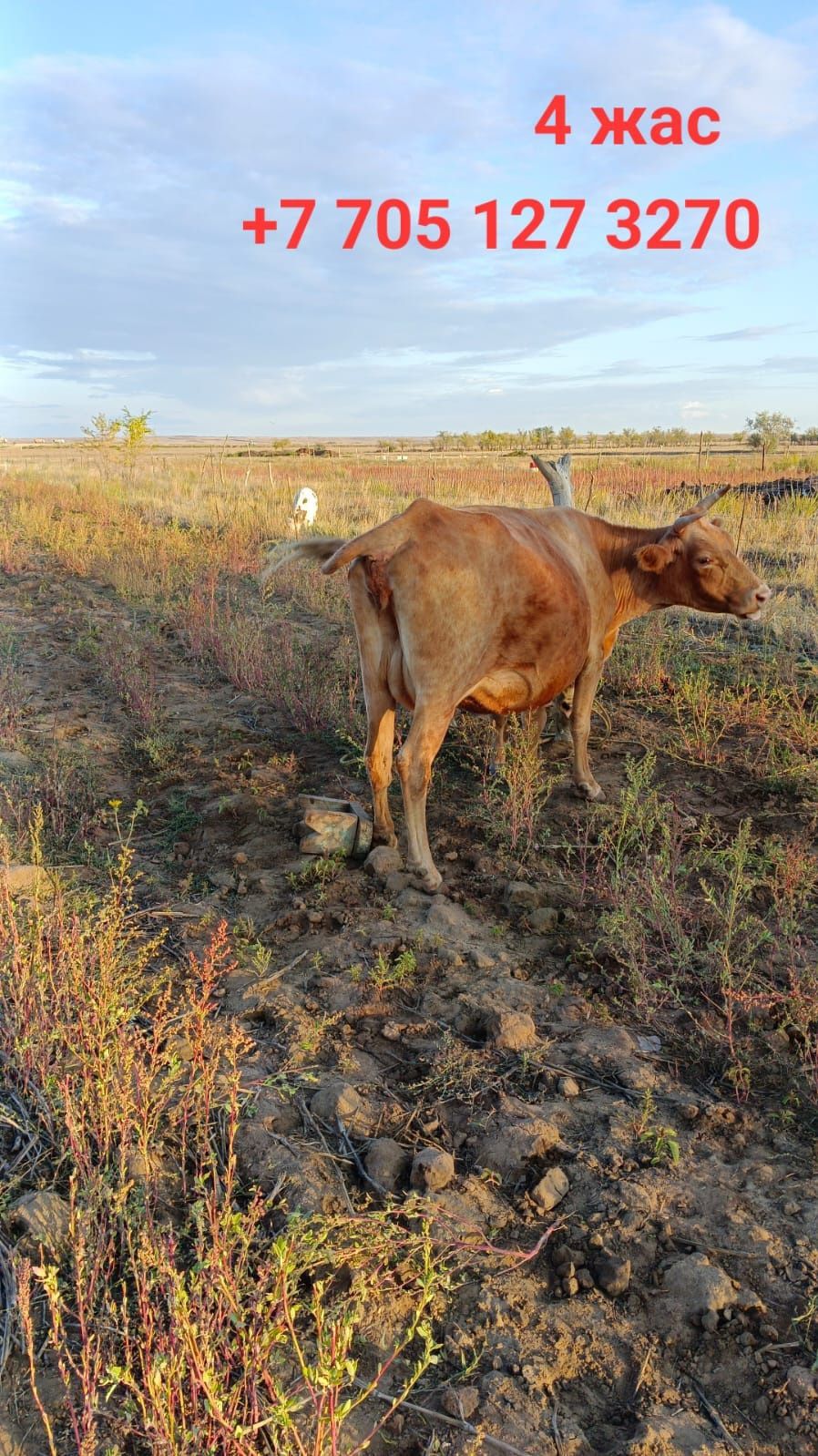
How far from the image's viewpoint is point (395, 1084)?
306 centimetres

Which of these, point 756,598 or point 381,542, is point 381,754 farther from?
point 756,598

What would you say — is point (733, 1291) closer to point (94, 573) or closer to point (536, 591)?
point (536, 591)

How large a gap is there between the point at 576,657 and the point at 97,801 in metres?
2.97

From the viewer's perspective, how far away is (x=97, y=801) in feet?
17.3

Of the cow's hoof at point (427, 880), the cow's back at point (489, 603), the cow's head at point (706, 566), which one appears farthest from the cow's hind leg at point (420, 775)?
the cow's head at point (706, 566)

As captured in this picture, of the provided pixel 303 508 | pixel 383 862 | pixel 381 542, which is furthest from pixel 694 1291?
pixel 303 508

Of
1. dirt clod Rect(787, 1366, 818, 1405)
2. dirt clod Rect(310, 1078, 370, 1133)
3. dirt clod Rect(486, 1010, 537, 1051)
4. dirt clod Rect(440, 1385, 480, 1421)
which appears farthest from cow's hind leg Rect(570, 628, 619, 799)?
dirt clod Rect(440, 1385, 480, 1421)

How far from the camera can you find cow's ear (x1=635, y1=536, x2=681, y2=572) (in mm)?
5633

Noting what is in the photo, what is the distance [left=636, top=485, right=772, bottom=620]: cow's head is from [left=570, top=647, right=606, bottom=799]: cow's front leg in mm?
766

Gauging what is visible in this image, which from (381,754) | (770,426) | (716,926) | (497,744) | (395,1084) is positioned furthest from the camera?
(770,426)

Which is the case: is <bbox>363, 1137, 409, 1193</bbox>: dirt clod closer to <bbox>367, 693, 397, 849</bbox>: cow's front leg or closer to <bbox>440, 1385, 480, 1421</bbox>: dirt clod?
<bbox>440, 1385, 480, 1421</bbox>: dirt clod

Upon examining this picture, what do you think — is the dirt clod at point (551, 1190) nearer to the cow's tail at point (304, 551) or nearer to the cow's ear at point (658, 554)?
the cow's tail at point (304, 551)

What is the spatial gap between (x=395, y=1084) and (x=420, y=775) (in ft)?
5.80

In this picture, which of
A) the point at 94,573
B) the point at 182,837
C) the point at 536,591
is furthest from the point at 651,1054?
the point at 94,573
